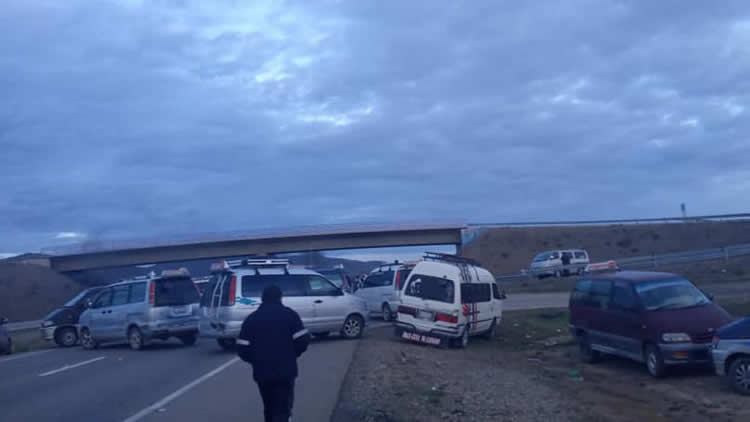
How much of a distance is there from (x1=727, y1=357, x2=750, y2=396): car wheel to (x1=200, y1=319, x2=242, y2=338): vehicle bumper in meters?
11.0

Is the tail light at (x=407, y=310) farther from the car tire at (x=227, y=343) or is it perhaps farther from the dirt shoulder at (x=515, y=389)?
the car tire at (x=227, y=343)

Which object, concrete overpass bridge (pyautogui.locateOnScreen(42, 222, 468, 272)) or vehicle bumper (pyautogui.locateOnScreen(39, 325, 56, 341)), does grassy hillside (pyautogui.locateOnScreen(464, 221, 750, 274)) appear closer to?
concrete overpass bridge (pyautogui.locateOnScreen(42, 222, 468, 272))

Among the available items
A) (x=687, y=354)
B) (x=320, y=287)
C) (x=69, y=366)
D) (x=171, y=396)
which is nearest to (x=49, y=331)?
(x=69, y=366)

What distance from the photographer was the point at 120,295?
2327 centimetres

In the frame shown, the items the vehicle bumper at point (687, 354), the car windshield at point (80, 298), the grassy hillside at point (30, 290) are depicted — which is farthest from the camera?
the grassy hillside at point (30, 290)

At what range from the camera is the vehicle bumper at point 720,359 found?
514 inches

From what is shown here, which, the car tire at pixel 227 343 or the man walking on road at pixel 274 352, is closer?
the man walking on road at pixel 274 352

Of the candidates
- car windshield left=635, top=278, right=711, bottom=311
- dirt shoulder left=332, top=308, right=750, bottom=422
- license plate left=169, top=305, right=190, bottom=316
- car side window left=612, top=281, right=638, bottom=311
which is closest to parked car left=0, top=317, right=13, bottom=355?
license plate left=169, top=305, right=190, bottom=316

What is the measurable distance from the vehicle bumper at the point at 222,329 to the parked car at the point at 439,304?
14.1ft

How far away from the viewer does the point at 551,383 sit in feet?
49.3

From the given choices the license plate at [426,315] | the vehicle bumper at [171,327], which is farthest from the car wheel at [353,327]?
the vehicle bumper at [171,327]

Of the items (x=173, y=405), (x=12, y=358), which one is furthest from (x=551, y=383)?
(x=12, y=358)

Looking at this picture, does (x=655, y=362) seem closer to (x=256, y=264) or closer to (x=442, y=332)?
(x=442, y=332)

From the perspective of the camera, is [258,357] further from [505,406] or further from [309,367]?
[309,367]
